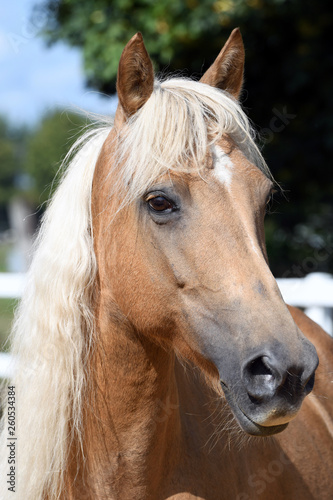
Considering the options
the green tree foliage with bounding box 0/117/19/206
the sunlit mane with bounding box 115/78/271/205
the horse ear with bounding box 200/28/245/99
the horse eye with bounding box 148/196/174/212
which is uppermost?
the horse ear with bounding box 200/28/245/99

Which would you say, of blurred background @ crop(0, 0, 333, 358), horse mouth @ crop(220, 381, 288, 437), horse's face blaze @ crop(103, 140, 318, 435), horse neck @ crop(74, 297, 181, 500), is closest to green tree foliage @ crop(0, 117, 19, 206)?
blurred background @ crop(0, 0, 333, 358)

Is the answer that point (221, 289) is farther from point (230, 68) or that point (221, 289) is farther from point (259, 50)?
point (259, 50)

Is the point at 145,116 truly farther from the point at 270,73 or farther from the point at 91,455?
the point at 270,73

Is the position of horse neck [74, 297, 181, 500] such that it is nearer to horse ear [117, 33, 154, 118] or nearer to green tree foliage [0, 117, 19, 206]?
horse ear [117, 33, 154, 118]

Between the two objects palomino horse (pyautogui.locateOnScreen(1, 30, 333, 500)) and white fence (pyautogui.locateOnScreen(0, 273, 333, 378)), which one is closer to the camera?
palomino horse (pyautogui.locateOnScreen(1, 30, 333, 500))

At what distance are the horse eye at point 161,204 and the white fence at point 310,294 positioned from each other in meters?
2.75

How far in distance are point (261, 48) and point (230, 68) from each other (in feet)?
16.5

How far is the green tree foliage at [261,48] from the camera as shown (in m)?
5.88

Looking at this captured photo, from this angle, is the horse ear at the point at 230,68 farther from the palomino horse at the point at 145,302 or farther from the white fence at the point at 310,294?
the white fence at the point at 310,294

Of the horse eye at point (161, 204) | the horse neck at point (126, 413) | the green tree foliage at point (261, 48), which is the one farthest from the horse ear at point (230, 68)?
the green tree foliage at point (261, 48)

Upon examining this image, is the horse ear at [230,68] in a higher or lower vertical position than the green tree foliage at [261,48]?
higher

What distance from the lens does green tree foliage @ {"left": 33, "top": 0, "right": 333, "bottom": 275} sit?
19.3 feet

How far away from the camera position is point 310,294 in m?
4.47

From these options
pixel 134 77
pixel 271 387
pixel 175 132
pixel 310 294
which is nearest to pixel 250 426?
pixel 271 387
